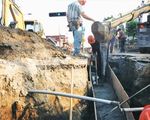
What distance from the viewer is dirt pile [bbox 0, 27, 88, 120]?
20.9 ft

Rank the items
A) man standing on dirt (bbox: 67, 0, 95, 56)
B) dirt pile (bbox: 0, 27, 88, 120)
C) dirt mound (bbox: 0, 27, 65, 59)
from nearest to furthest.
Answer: dirt pile (bbox: 0, 27, 88, 120)
dirt mound (bbox: 0, 27, 65, 59)
man standing on dirt (bbox: 67, 0, 95, 56)

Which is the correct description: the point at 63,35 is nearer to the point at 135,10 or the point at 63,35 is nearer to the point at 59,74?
the point at 135,10

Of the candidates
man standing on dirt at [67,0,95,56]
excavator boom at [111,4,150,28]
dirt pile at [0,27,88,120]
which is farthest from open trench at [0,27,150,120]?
excavator boom at [111,4,150,28]

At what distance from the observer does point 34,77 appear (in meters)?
7.10

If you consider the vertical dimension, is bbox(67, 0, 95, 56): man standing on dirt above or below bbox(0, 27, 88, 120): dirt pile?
above

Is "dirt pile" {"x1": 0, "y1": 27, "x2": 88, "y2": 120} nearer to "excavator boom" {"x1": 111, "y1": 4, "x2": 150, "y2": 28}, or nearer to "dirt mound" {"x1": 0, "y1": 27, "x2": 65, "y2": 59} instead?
"dirt mound" {"x1": 0, "y1": 27, "x2": 65, "y2": 59}

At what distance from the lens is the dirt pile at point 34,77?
638cm

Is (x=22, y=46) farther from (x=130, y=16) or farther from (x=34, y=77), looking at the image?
(x=130, y=16)

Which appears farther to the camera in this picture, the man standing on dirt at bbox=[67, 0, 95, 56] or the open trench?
the man standing on dirt at bbox=[67, 0, 95, 56]

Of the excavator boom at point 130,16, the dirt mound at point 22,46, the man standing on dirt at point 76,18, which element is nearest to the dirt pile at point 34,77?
the dirt mound at point 22,46

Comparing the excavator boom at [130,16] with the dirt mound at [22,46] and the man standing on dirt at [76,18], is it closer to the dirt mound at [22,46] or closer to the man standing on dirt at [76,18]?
the man standing on dirt at [76,18]

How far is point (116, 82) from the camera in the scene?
877 cm

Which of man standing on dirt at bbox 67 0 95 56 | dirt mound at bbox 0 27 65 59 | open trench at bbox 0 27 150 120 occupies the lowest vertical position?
open trench at bbox 0 27 150 120

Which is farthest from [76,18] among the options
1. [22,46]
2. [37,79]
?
[37,79]
